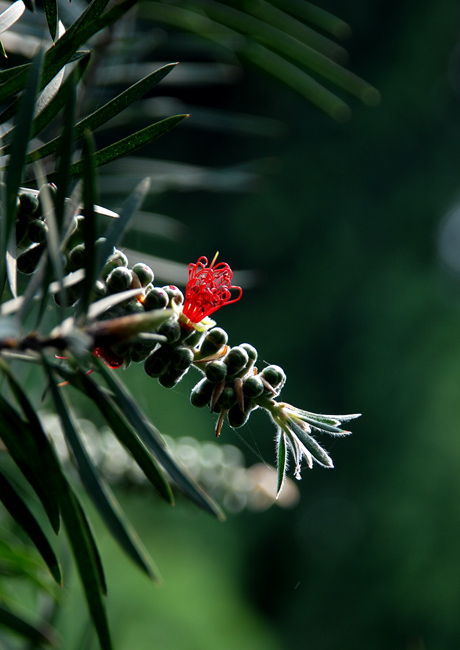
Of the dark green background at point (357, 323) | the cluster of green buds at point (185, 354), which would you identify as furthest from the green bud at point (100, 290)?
the dark green background at point (357, 323)

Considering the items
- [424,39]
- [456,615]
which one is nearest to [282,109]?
[424,39]

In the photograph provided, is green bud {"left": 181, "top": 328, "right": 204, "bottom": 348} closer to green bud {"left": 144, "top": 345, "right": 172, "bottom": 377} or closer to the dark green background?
green bud {"left": 144, "top": 345, "right": 172, "bottom": 377}

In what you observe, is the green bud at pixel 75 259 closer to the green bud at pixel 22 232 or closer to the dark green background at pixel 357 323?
the green bud at pixel 22 232

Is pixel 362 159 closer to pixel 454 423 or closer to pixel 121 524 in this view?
pixel 454 423

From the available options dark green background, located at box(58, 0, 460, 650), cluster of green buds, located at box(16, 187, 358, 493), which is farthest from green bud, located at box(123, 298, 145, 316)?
dark green background, located at box(58, 0, 460, 650)

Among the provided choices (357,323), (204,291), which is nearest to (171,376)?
(204,291)

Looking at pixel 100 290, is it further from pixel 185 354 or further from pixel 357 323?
pixel 357 323

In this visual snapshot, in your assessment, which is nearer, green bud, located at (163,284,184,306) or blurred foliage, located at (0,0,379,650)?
blurred foliage, located at (0,0,379,650)
